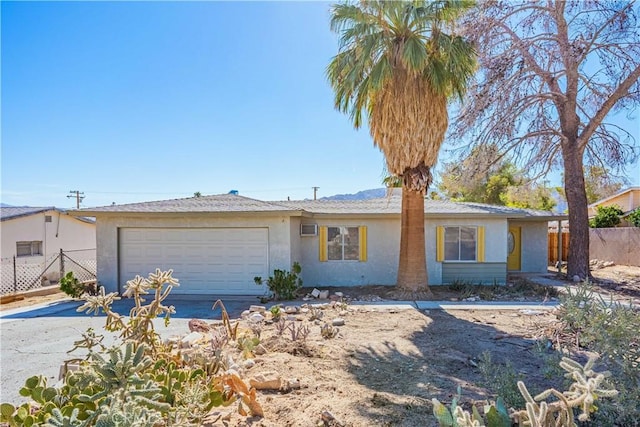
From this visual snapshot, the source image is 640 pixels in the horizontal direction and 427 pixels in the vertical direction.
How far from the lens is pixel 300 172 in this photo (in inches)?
1046

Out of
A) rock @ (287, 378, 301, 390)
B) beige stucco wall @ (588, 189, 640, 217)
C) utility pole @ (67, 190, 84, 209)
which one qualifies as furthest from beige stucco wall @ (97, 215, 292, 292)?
utility pole @ (67, 190, 84, 209)

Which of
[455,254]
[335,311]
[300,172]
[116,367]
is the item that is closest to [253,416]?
[116,367]

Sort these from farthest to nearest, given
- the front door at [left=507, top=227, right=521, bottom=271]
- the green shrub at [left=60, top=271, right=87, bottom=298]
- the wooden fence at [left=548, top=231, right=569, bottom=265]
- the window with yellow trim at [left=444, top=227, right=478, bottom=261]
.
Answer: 1. the wooden fence at [left=548, top=231, right=569, bottom=265]
2. the front door at [left=507, top=227, right=521, bottom=271]
3. the window with yellow trim at [left=444, top=227, right=478, bottom=261]
4. the green shrub at [left=60, top=271, right=87, bottom=298]

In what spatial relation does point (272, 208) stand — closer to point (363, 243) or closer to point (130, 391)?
point (363, 243)

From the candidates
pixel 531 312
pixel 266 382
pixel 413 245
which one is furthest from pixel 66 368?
pixel 531 312

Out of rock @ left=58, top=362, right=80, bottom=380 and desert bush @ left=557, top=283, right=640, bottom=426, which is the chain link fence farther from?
desert bush @ left=557, top=283, right=640, bottom=426

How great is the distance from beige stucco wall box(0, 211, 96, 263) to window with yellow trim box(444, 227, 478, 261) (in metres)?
18.6

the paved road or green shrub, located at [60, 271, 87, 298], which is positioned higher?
green shrub, located at [60, 271, 87, 298]

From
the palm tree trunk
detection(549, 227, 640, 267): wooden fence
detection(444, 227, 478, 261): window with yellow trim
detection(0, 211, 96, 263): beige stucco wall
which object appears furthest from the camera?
detection(0, 211, 96, 263): beige stucco wall

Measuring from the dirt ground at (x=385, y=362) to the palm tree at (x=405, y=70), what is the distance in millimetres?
4100

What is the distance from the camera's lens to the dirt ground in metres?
3.40

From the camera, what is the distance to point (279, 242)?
35.7 feet

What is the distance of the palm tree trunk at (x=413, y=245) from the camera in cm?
1022

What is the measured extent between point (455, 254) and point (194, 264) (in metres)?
9.01
